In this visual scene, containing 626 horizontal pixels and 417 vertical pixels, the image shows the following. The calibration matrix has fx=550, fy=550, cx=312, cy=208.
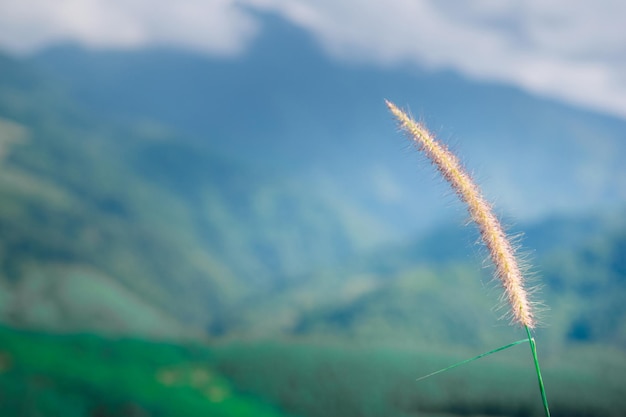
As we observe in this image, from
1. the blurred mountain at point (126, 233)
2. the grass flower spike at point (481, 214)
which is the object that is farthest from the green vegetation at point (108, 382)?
the grass flower spike at point (481, 214)

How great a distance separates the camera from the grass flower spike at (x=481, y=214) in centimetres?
232

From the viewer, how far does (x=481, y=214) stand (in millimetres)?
2328

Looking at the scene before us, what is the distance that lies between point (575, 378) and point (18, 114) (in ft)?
607

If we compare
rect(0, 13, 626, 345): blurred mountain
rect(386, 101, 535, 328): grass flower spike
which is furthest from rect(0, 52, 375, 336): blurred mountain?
rect(386, 101, 535, 328): grass flower spike

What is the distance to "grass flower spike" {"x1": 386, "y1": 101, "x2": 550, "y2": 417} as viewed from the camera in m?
2.32

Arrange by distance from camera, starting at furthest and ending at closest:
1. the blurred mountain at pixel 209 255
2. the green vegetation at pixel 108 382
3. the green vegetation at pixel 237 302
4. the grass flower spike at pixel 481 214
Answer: the blurred mountain at pixel 209 255, the green vegetation at pixel 237 302, the green vegetation at pixel 108 382, the grass flower spike at pixel 481 214

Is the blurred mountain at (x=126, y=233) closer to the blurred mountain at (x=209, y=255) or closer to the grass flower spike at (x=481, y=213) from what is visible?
the blurred mountain at (x=209, y=255)

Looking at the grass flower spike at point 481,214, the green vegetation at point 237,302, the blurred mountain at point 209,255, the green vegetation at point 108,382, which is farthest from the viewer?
the blurred mountain at point 209,255

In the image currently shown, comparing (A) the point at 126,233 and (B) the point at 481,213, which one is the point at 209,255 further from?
(B) the point at 481,213

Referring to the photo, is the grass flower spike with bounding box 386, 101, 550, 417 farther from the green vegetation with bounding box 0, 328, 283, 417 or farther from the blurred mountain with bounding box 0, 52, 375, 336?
the blurred mountain with bounding box 0, 52, 375, 336

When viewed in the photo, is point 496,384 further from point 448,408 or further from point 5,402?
point 5,402

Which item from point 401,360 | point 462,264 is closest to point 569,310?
point 462,264

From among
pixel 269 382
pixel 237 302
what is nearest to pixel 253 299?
pixel 237 302

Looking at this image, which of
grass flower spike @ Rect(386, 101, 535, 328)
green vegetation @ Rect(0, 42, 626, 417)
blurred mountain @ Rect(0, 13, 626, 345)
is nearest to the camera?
grass flower spike @ Rect(386, 101, 535, 328)
